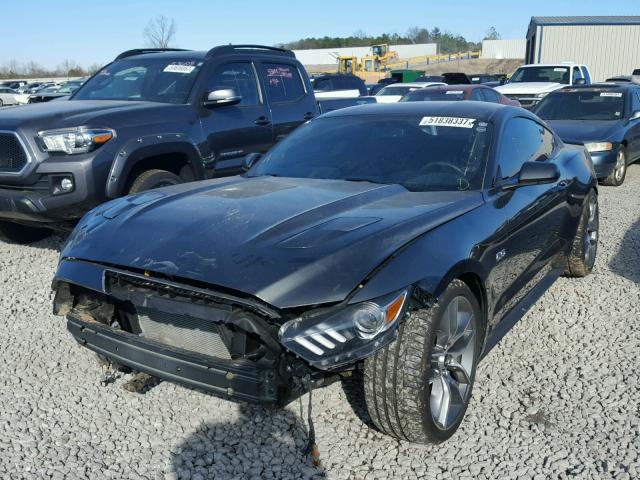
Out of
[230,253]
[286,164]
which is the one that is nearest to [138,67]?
[286,164]

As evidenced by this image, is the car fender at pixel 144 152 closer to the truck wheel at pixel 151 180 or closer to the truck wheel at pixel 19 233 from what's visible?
the truck wheel at pixel 151 180

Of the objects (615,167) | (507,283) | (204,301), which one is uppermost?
(204,301)

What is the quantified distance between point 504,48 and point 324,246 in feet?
256

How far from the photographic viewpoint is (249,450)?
2.91 metres

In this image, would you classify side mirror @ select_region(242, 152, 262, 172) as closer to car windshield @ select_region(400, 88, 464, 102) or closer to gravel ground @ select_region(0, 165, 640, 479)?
gravel ground @ select_region(0, 165, 640, 479)

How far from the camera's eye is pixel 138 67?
21.6ft

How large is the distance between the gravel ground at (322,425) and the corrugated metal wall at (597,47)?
108ft

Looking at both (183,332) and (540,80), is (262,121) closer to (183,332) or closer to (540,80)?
(183,332)

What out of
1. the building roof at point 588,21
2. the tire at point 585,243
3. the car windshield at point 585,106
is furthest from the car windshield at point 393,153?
the building roof at point 588,21

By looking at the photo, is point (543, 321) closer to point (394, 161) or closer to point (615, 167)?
point (394, 161)

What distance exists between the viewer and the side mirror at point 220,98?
19.6ft

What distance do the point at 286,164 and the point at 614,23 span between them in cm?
3506

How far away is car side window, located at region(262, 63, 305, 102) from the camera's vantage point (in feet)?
23.0

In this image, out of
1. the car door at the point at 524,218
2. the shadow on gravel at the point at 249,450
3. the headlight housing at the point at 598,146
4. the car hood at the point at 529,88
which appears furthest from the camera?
the car hood at the point at 529,88
